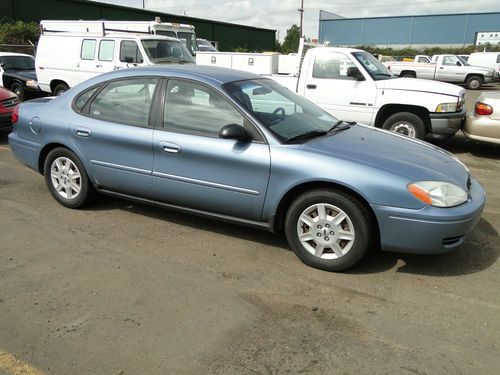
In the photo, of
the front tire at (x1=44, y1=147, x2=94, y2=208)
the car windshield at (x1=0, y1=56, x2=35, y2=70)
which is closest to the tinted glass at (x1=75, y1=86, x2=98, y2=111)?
the front tire at (x1=44, y1=147, x2=94, y2=208)

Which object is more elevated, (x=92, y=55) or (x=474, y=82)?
(x=92, y=55)

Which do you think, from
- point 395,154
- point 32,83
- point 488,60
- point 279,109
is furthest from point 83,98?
point 488,60

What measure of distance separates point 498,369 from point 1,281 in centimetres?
344

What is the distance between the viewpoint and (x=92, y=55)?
11.7 metres

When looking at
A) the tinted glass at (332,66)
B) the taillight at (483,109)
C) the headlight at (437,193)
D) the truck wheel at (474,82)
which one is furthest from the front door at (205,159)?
the truck wheel at (474,82)

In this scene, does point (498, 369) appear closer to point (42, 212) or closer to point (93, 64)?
point (42, 212)

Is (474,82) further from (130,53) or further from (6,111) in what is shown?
(6,111)

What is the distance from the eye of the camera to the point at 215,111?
4172mm

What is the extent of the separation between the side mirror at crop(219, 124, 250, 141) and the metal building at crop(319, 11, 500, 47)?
6096cm

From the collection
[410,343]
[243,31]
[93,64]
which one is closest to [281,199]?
[410,343]

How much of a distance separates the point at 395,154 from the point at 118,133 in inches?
102

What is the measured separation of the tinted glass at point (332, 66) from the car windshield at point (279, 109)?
3815mm

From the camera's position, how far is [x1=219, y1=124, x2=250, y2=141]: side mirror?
12.7ft

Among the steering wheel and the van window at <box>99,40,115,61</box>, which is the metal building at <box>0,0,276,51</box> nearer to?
the van window at <box>99,40,115,61</box>
